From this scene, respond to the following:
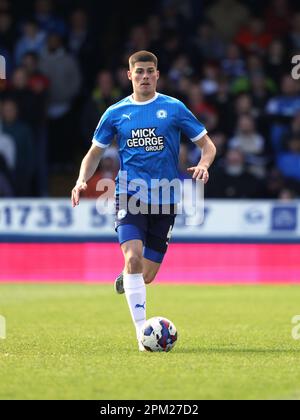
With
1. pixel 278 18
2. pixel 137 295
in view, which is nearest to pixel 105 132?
pixel 137 295

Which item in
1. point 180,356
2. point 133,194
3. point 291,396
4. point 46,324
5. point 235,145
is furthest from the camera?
point 235,145

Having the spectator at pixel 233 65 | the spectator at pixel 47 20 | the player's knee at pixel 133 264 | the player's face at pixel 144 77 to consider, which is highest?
the spectator at pixel 47 20

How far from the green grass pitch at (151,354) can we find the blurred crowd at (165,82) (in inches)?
166

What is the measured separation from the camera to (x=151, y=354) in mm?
8750

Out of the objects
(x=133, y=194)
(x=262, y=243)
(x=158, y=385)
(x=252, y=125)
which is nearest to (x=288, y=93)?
(x=252, y=125)

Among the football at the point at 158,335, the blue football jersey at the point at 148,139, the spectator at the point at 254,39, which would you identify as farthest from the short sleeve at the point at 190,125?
the spectator at the point at 254,39

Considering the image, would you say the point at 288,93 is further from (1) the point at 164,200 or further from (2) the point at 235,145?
(1) the point at 164,200

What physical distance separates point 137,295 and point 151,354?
568 mm

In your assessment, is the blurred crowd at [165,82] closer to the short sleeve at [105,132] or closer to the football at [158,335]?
the short sleeve at [105,132]

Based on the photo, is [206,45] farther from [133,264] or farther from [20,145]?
[133,264]

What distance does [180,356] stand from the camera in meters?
8.62

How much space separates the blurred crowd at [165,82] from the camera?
19.2 m

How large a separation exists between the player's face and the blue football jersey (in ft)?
0.38

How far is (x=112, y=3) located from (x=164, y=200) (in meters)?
14.0
